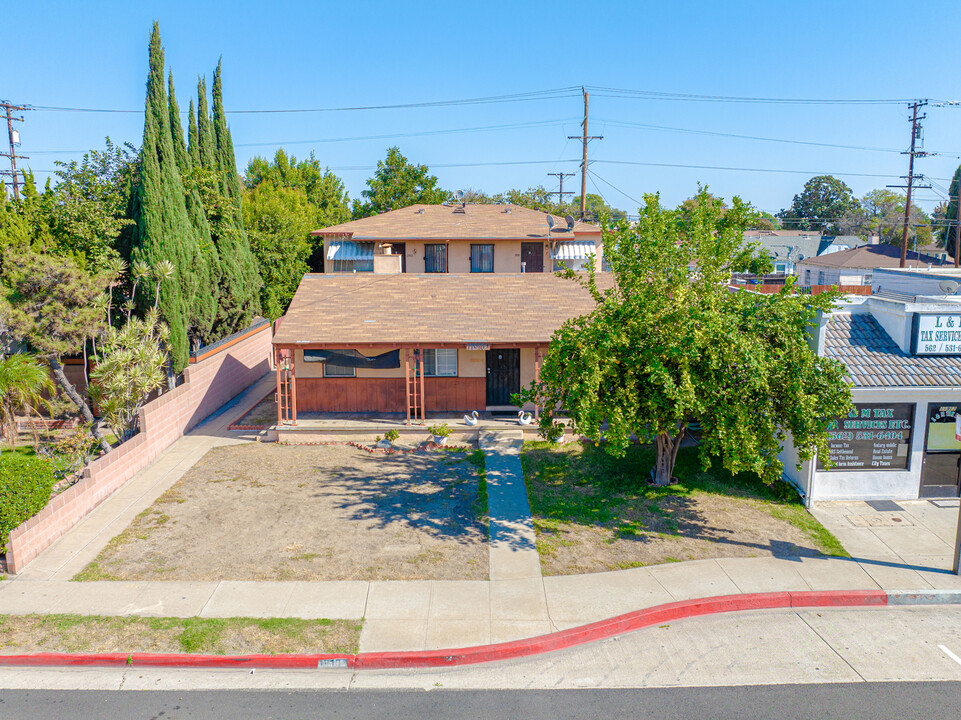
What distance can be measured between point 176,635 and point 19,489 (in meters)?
4.51

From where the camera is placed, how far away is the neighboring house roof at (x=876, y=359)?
1443 centimetres

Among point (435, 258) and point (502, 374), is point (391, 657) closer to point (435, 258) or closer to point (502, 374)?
point (502, 374)

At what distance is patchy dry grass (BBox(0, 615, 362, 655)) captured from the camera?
977 centimetres

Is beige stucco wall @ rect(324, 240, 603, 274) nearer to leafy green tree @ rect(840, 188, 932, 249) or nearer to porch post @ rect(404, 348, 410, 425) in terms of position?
porch post @ rect(404, 348, 410, 425)

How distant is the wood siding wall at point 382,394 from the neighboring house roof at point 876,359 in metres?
10.1

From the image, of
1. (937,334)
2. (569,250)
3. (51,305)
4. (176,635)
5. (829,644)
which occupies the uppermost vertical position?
(569,250)

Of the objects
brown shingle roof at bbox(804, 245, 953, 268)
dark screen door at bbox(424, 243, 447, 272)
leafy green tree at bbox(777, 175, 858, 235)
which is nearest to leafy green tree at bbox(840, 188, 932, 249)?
leafy green tree at bbox(777, 175, 858, 235)

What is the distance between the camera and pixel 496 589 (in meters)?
11.6

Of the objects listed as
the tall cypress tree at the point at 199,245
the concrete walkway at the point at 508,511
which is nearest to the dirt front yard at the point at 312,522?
the concrete walkway at the point at 508,511

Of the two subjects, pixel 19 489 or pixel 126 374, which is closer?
pixel 19 489

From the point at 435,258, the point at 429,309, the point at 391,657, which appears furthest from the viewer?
the point at 435,258

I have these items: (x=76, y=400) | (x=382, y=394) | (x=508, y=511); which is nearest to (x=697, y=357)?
(x=508, y=511)

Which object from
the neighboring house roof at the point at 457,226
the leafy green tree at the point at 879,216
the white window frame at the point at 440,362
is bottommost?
the white window frame at the point at 440,362

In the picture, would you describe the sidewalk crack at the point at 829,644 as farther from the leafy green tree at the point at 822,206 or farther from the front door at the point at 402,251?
the leafy green tree at the point at 822,206
